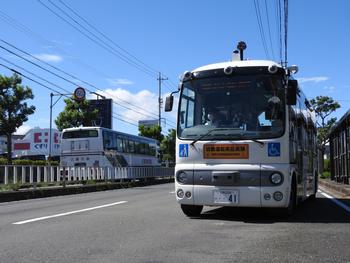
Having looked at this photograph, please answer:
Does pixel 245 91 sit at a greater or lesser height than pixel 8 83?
lesser

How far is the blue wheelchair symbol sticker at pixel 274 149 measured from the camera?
921cm

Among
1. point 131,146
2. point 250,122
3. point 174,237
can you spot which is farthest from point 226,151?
point 131,146

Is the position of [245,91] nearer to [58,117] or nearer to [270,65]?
[270,65]

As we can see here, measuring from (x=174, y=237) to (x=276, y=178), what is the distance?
2669mm

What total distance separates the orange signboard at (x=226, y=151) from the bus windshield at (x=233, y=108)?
0.56ft

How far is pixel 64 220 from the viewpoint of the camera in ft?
32.1

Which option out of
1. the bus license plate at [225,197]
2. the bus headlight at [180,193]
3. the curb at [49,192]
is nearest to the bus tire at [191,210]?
the bus headlight at [180,193]

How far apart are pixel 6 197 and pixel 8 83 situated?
2383cm

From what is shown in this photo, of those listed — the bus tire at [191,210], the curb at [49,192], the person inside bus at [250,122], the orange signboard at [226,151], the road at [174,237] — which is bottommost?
the curb at [49,192]

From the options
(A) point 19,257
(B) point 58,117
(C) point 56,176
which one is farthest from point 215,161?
(B) point 58,117

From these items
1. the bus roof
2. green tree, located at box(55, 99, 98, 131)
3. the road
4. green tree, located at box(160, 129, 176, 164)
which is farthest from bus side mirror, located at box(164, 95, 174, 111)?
green tree, located at box(160, 129, 176, 164)

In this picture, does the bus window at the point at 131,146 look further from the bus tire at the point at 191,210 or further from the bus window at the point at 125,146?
the bus tire at the point at 191,210

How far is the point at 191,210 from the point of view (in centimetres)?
1020

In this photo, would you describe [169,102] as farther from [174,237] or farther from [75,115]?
[75,115]
